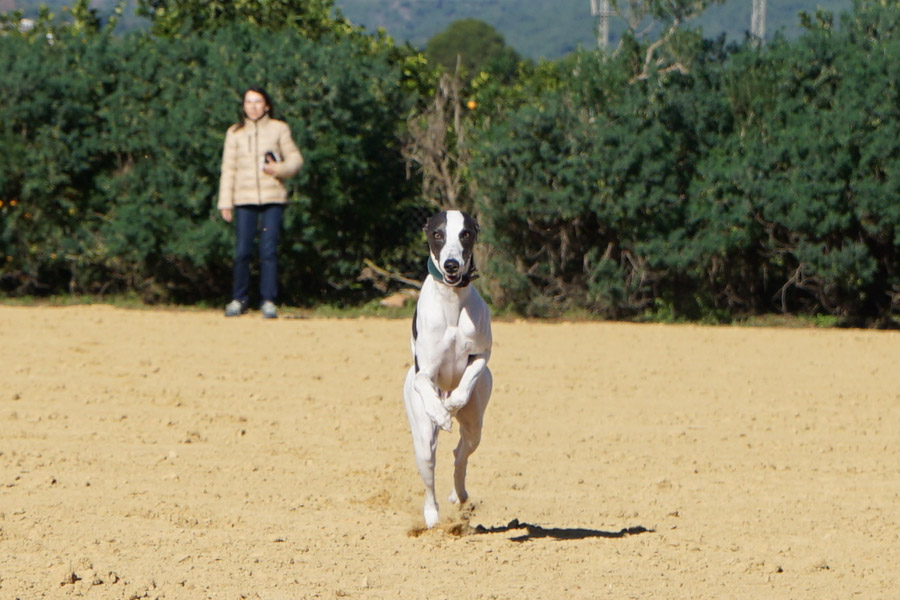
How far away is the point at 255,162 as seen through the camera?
13445 millimetres

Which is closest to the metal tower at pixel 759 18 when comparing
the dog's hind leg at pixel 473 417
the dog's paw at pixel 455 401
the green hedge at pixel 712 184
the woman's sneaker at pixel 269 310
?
the green hedge at pixel 712 184

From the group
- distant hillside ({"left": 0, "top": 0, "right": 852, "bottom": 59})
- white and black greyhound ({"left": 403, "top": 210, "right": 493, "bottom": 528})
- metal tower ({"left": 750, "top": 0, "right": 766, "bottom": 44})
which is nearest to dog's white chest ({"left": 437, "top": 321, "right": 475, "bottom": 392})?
white and black greyhound ({"left": 403, "top": 210, "right": 493, "bottom": 528})

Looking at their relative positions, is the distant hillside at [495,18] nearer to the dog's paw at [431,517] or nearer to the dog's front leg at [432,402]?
the dog's paw at [431,517]

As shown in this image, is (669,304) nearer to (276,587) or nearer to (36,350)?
(36,350)

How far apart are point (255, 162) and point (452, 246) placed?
792 centimetres

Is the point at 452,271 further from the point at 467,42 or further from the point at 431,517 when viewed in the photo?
the point at 467,42

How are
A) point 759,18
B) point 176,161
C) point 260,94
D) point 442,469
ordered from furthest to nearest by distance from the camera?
point 759,18
point 176,161
point 260,94
point 442,469

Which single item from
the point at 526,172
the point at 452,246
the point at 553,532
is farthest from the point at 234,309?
the point at 452,246

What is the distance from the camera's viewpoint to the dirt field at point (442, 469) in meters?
5.66

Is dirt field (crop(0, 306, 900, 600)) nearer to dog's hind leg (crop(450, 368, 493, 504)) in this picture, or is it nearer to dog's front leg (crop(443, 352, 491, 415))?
dog's hind leg (crop(450, 368, 493, 504))

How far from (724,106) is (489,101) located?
2.71 metres

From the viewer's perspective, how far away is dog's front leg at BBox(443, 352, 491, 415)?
5.95 meters

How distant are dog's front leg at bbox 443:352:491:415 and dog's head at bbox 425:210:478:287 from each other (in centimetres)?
36

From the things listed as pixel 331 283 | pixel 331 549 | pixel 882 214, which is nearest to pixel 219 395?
pixel 331 549
